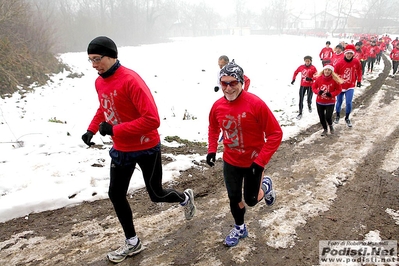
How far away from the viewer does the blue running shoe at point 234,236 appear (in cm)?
339

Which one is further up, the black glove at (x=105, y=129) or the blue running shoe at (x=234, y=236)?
the black glove at (x=105, y=129)

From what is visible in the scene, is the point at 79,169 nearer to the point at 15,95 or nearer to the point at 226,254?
the point at 226,254

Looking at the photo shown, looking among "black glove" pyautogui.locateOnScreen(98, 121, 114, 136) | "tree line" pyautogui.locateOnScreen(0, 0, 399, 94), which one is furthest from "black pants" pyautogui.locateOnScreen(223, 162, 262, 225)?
"tree line" pyautogui.locateOnScreen(0, 0, 399, 94)

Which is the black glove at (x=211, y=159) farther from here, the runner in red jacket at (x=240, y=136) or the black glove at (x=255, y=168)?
the black glove at (x=255, y=168)

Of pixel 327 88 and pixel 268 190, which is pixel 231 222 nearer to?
Result: pixel 268 190

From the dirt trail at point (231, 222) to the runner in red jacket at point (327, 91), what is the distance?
1744mm

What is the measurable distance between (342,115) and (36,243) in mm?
8745

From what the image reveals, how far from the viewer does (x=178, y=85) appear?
1579 centimetres

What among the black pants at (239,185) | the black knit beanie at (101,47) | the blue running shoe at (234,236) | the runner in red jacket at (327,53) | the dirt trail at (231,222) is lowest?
the dirt trail at (231,222)

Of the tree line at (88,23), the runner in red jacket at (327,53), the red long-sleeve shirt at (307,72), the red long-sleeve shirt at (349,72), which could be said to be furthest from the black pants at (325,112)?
the tree line at (88,23)

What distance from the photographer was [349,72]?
783 cm

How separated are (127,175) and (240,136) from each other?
1.29 meters

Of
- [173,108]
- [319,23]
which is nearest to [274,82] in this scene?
[173,108]

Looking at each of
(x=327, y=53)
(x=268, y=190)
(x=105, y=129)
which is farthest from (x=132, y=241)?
(x=327, y=53)
